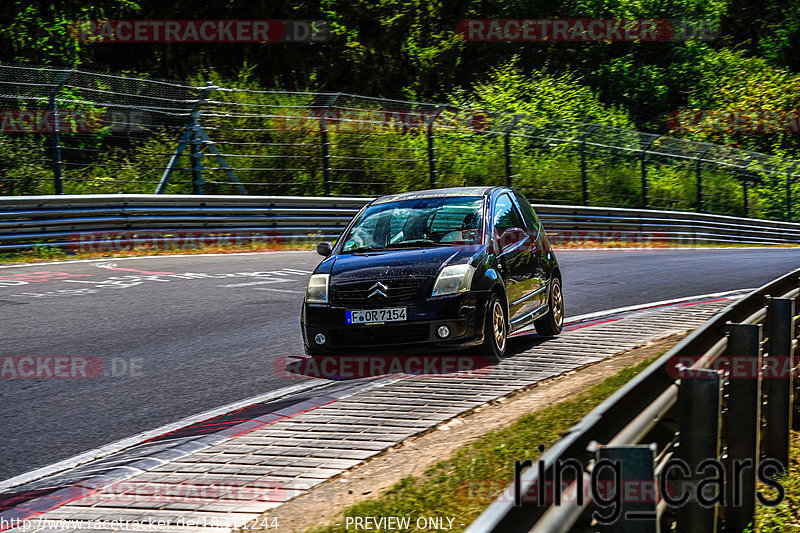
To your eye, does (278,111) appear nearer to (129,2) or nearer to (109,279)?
(109,279)

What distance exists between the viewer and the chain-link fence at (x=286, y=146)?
18016mm

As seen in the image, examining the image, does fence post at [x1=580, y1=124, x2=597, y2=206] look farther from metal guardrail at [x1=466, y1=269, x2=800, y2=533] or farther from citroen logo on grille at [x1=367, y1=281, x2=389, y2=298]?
metal guardrail at [x1=466, y1=269, x2=800, y2=533]

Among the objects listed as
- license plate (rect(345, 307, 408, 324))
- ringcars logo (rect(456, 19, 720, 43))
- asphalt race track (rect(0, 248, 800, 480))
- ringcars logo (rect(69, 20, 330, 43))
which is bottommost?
asphalt race track (rect(0, 248, 800, 480))

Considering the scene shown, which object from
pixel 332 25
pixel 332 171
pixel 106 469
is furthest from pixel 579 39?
pixel 106 469

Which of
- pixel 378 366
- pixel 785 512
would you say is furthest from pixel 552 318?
pixel 785 512

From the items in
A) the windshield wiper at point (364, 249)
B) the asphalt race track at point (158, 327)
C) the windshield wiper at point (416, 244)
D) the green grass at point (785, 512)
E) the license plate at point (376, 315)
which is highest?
the windshield wiper at point (416, 244)

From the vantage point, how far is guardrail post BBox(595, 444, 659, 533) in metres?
2.85

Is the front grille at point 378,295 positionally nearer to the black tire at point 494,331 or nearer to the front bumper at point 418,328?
the front bumper at point 418,328

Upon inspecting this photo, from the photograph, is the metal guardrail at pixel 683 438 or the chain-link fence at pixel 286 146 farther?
the chain-link fence at pixel 286 146

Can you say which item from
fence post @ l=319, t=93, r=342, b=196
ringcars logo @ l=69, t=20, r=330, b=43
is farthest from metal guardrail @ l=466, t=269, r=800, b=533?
ringcars logo @ l=69, t=20, r=330, b=43

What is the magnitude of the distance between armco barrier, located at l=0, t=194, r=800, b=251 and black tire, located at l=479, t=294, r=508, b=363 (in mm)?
10319

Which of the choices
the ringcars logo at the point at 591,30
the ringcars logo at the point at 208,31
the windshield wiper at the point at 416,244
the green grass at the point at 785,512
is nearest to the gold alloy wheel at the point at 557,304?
the windshield wiper at the point at 416,244

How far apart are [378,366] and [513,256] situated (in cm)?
187

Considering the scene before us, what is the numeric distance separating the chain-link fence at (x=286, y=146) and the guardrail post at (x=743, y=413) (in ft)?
47.7
